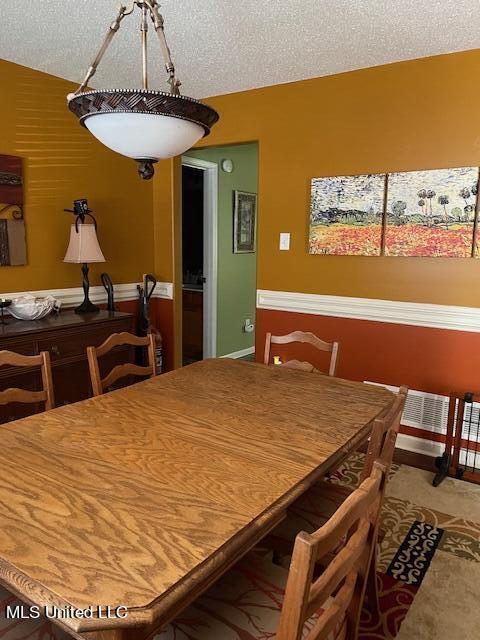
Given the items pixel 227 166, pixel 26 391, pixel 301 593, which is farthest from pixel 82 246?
pixel 301 593

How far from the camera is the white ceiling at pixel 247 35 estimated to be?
2.27m

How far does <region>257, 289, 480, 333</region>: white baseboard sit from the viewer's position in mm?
2879

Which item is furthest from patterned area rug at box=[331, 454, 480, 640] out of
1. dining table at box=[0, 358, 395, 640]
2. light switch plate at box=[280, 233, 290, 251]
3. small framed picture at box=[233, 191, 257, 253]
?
small framed picture at box=[233, 191, 257, 253]

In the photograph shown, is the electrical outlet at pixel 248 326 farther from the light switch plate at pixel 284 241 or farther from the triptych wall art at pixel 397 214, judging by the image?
the triptych wall art at pixel 397 214

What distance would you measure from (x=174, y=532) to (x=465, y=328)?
2.41m

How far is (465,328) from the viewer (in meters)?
2.87

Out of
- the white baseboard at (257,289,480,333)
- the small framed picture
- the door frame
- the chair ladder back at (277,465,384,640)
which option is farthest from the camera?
the small framed picture

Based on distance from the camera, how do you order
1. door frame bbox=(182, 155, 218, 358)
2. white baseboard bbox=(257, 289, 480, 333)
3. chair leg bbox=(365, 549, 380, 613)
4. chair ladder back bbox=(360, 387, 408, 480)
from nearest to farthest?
chair ladder back bbox=(360, 387, 408, 480) → chair leg bbox=(365, 549, 380, 613) → white baseboard bbox=(257, 289, 480, 333) → door frame bbox=(182, 155, 218, 358)

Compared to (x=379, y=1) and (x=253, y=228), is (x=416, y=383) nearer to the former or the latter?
(x=379, y=1)

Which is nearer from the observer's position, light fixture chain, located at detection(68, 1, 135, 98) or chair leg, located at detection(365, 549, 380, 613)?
light fixture chain, located at detection(68, 1, 135, 98)

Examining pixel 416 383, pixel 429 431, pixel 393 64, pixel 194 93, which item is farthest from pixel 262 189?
pixel 429 431

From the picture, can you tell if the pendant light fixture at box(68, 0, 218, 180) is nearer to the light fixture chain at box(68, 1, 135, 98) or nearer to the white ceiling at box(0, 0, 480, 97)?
the light fixture chain at box(68, 1, 135, 98)

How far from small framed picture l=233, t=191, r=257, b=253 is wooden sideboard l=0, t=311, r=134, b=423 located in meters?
2.12

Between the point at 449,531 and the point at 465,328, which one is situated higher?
the point at 465,328
